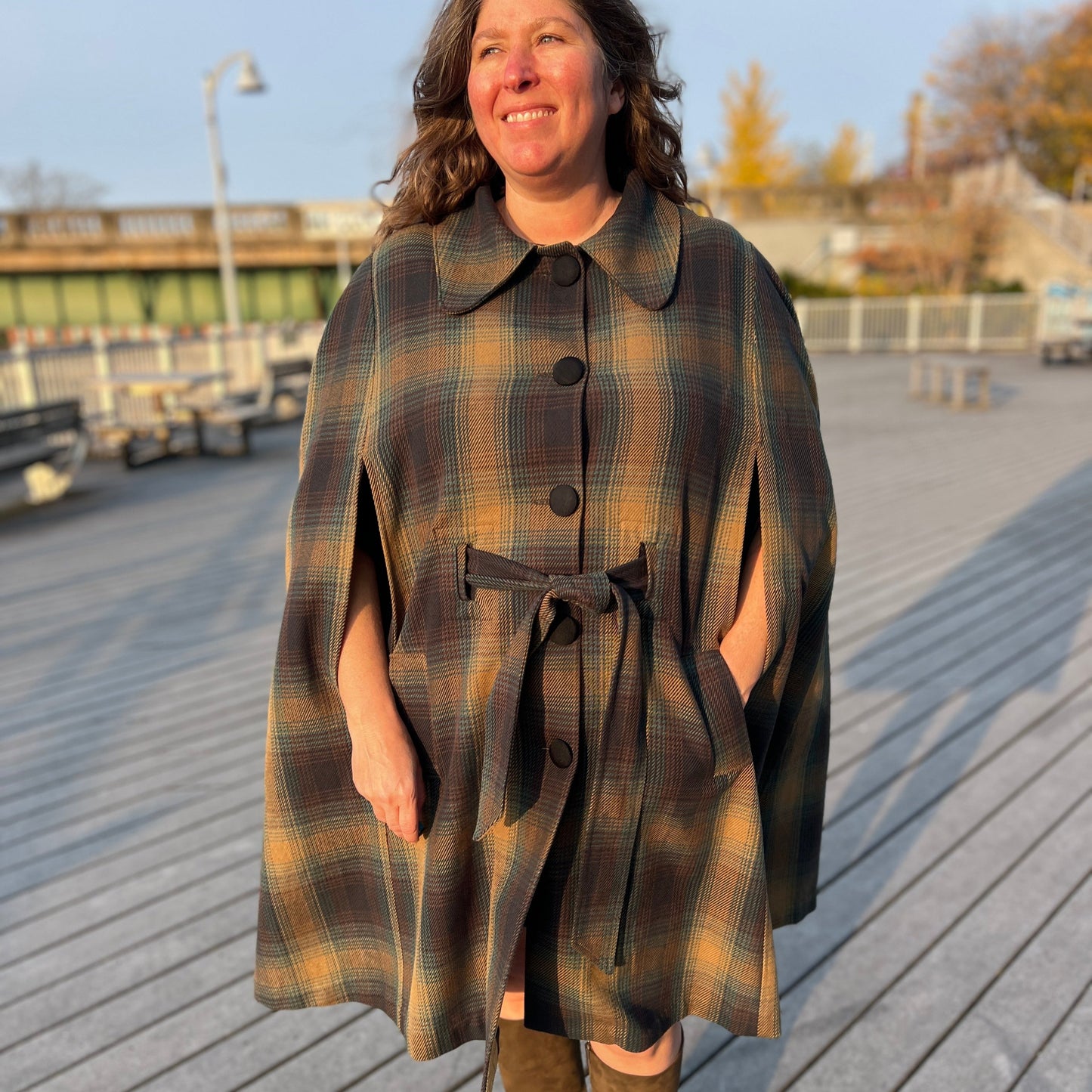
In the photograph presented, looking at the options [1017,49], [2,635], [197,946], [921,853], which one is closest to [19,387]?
[2,635]

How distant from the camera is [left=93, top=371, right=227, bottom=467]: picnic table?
31.7 feet

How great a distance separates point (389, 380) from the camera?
1356 millimetres

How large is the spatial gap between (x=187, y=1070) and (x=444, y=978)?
3.34 feet

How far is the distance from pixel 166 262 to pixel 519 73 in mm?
27390

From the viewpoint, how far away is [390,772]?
136cm

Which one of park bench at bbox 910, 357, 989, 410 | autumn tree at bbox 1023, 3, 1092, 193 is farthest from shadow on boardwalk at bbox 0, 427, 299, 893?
autumn tree at bbox 1023, 3, 1092, 193

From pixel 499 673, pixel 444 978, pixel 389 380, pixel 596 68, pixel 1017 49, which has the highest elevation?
pixel 1017 49

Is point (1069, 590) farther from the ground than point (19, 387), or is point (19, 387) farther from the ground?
point (19, 387)

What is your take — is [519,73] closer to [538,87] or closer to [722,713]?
[538,87]

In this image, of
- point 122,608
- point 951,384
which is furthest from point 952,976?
point 951,384

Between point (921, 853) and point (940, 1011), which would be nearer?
point (940, 1011)

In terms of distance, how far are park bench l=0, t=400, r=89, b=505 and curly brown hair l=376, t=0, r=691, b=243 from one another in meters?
6.51

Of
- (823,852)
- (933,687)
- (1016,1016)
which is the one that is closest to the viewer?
(1016,1016)

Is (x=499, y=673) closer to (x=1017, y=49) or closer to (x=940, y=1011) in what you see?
(x=940, y=1011)
